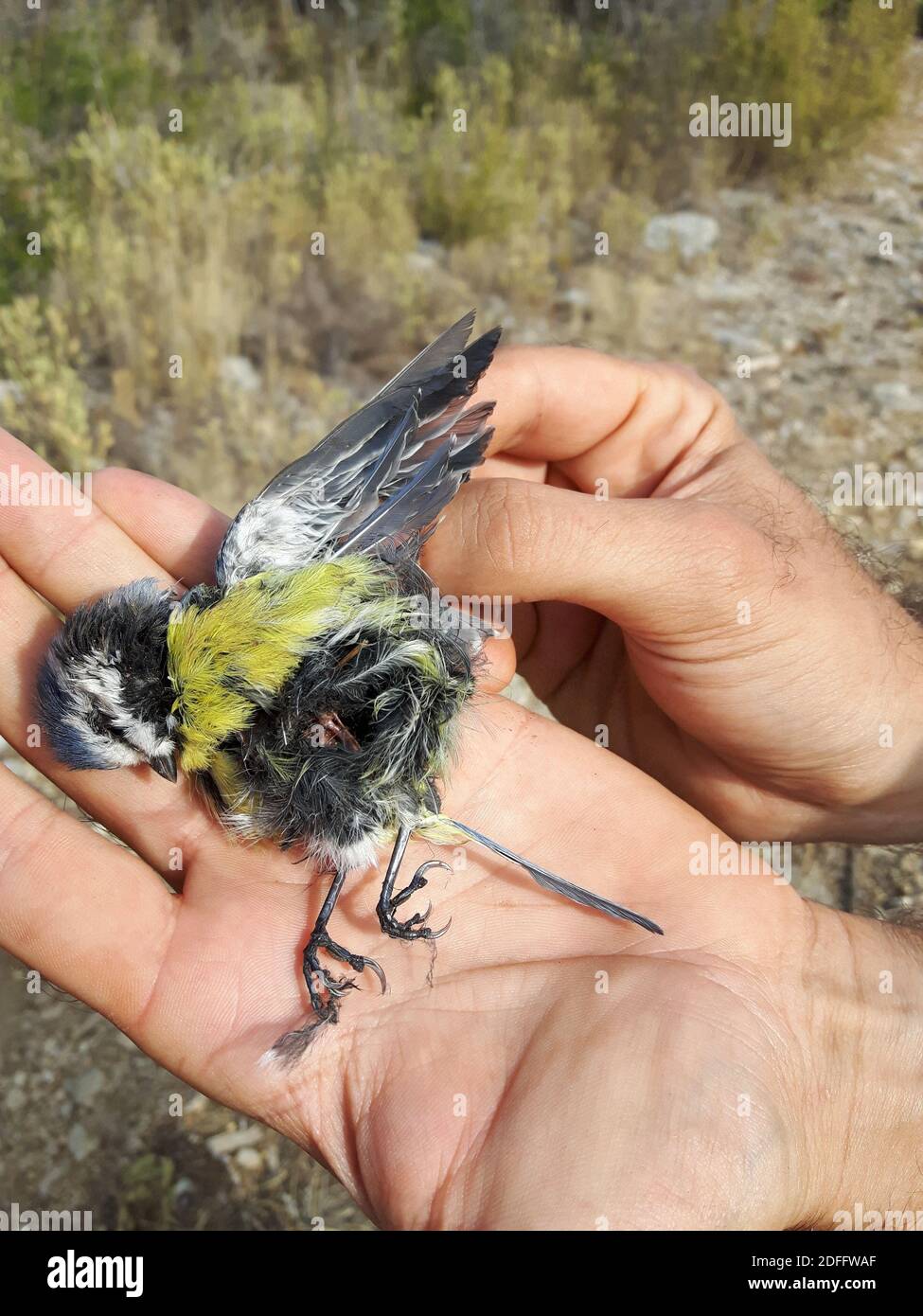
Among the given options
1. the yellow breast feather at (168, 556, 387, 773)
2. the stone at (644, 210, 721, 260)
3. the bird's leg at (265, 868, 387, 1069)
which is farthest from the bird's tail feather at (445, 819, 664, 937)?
the stone at (644, 210, 721, 260)

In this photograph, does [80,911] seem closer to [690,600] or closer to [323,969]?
[323,969]

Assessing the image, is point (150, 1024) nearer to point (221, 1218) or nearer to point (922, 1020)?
point (221, 1218)

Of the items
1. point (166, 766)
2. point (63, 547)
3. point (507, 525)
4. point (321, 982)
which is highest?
point (507, 525)

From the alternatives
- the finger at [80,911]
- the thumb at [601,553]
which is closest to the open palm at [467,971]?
the finger at [80,911]

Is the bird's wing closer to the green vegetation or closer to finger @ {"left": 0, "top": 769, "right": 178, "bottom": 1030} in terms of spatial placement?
finger @ {"left": 0, "top": 769, "right": 178, "bottom": 1030}

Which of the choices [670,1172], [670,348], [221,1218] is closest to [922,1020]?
[670,1172]

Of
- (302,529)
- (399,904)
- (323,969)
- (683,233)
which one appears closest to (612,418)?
(302,529)

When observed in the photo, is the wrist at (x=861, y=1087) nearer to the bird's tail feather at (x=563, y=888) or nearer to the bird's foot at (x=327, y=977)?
the bird's tail feather at (x=563, y=888)
